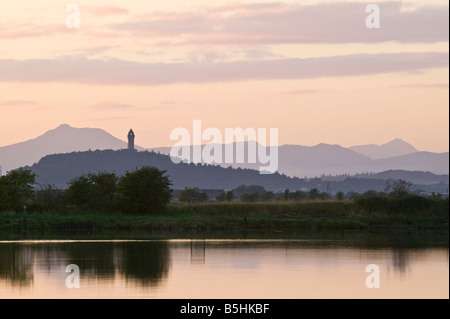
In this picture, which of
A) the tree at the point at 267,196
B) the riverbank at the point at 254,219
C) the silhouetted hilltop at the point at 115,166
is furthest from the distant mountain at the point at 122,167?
the riverbank at the point at 254,219

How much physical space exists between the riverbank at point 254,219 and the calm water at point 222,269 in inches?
516

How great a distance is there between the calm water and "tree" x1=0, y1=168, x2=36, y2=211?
17926 mm

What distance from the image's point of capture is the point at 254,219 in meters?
55.5

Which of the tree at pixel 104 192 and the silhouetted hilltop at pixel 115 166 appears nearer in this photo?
the tree at pixel 104 192

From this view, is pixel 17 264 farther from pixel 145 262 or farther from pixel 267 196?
pixel 267 196

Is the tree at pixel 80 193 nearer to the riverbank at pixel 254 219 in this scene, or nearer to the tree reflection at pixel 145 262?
the riverbank at pixel 254 219

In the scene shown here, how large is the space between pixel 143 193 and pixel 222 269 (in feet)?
104

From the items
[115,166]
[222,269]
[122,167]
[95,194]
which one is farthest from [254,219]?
[122,167]

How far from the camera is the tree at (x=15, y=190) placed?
57000 millimetres

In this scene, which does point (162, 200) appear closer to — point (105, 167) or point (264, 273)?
point (264, 273)

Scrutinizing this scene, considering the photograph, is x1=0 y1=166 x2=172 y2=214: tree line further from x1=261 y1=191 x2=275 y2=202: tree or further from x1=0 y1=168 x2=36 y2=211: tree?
x1=261 y1=191 x2=275 y2=202: tree

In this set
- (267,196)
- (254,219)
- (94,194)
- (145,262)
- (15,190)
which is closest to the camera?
(145,262)
